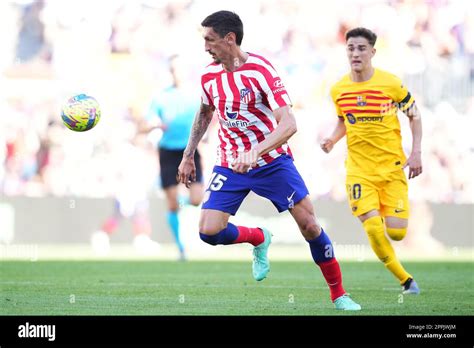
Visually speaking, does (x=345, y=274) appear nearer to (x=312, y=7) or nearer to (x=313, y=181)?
(x=313, y=181)

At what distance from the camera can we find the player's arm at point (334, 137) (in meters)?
8.80

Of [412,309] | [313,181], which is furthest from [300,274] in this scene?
[313,181]

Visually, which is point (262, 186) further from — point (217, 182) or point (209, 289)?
point (209, 289)

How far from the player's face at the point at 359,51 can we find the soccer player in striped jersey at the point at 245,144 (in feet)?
6.32

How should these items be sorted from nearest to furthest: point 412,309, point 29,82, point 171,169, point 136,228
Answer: point 412,309, point 171,169, point 136,228, point 29,82

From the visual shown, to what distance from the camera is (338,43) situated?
1820 cm

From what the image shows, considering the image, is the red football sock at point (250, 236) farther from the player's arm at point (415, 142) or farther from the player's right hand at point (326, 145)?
the player's arm at point (415, 142)

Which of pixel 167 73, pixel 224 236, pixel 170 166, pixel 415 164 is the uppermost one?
pixel 167 73

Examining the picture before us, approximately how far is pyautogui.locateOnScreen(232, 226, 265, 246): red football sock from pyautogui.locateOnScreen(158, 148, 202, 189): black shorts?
543 centimetres

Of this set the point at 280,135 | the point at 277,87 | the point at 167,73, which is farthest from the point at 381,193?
the point at 167,73

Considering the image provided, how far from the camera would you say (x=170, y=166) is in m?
13.7

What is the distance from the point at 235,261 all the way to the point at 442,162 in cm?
524

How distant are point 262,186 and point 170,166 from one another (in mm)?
6325

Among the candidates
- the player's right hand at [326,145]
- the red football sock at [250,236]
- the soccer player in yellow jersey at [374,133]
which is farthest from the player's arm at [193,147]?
the soccer player in yellow jersey at [374,133]
